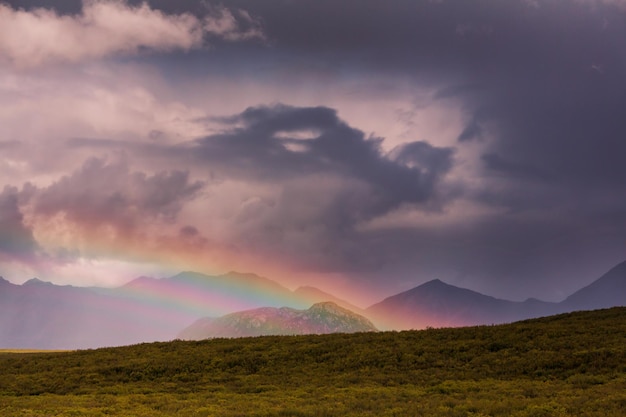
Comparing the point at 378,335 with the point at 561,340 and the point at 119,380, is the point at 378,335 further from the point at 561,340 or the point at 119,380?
the point at 119,380

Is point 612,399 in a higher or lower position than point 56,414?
lower

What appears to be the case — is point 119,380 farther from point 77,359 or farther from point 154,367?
point 77,359

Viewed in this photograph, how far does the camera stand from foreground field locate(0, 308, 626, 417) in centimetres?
3331

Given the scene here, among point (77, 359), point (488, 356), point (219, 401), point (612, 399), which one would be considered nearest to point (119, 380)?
point (77, 359)

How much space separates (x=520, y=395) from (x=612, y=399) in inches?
202

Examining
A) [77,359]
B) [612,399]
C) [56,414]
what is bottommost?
[612,399]

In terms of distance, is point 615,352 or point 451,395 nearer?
point 451,395

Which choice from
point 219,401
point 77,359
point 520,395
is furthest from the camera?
point 77,359

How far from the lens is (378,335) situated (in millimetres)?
61906

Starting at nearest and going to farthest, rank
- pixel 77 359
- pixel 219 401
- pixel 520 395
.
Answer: pixel 520 395
pixel 219 401
pixel 77 359

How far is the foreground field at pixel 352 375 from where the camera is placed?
33.3 meters

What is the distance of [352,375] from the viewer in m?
45.7

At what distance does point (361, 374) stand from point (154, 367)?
19644 mm

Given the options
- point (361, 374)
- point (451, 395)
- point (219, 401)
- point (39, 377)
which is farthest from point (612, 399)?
point (39, 377)
